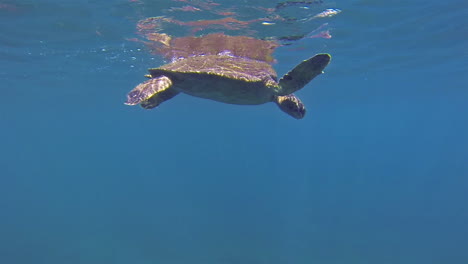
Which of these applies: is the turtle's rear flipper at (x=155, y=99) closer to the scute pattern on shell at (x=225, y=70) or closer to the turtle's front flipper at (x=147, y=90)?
the turtle's front flipper at (x=147, y=90)

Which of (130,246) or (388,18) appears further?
(130,246)

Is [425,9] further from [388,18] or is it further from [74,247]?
[74,247]

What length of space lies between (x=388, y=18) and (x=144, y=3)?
10.6 m

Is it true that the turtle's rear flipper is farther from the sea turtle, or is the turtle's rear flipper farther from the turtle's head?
the turtle's head

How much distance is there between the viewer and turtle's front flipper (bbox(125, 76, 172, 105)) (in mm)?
5961

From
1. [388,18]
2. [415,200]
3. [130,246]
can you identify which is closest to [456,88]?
[415,200]

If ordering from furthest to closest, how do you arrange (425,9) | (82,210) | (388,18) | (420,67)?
(82,210)
(420,67)
(388,18)
(425,9)

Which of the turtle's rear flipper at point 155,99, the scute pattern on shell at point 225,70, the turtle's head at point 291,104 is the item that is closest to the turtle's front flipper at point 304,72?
the scute pattern on shell at point 225,70

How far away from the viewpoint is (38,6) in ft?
41.2

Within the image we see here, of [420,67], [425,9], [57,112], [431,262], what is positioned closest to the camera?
[425,9]

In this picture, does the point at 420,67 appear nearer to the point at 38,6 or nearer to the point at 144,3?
the point at 144,3

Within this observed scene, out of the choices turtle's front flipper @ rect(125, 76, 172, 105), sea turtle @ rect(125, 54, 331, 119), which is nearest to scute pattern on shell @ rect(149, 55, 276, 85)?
sea turtle @ rect(125, 54, 331, 119)

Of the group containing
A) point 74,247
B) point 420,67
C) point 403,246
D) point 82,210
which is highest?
point 420,67

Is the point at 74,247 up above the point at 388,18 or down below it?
below
